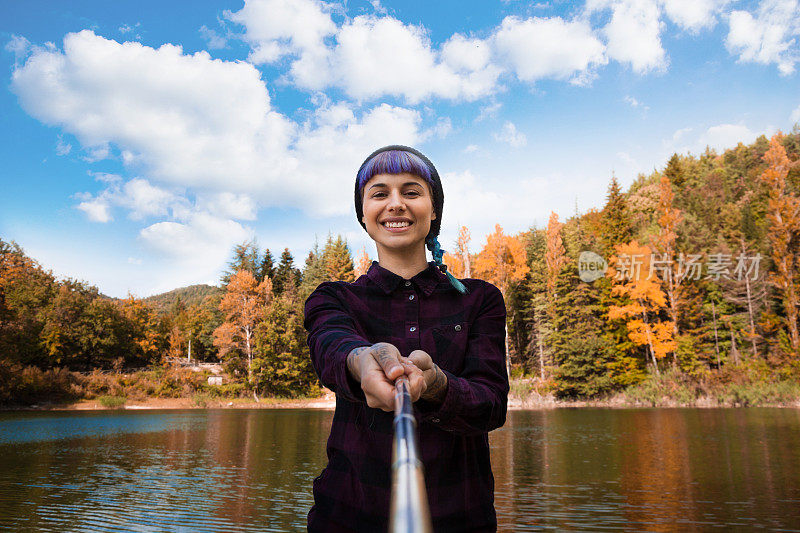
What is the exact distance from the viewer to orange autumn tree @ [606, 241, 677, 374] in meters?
36.1

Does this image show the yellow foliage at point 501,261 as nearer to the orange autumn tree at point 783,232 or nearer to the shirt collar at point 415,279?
the orange autumn tree at point 783,232

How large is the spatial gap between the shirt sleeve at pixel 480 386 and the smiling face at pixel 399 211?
0.98 ft

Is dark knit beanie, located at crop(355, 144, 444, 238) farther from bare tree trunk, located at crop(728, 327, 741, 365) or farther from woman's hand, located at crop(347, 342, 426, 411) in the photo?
bare tree trunk, located at crop(728, 327, 741, 365)

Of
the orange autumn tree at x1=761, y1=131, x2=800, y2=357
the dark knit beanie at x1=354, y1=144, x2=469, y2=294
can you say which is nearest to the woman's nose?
the dark knit beanie at x1=354, y1=144, x2=469, y2=294

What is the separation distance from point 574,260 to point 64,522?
3890 cm

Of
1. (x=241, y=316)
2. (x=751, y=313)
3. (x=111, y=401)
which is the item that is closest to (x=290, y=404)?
(x=241, y=316)

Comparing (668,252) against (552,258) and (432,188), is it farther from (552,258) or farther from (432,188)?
(432,188)

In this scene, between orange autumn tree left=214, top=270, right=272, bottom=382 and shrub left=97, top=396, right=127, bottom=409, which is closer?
shrub left=97, top=396, right=127, bottom=409

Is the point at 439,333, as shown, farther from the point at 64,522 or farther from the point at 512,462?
the point at 512,462

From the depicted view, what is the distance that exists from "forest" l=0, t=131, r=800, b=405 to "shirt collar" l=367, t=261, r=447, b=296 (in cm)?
3659

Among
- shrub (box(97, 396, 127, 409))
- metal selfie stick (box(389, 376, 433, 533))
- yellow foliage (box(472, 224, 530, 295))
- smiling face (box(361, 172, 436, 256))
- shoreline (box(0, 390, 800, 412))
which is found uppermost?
yellow foliage (box(472, 224, 530, 295))

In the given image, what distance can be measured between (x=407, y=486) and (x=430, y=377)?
549 millimetres

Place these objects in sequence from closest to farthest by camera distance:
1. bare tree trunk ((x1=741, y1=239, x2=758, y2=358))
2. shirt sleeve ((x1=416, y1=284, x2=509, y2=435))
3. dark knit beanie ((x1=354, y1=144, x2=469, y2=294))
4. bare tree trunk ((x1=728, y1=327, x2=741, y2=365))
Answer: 1. shirt sleeve ((x1=416, y1=284, x2=509, y2=435))
2. dark knit beanie ((x1=354, y1=144, x2=469, y2=294))
3. bare tree trunk ((x1=741, y1=239, x2=758, y2=358))
4. bare tree trunk ((x1=728, y1=327, x2=741, y2=365))

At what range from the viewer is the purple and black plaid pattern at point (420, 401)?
120 cm
